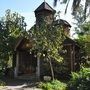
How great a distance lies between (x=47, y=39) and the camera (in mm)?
26250

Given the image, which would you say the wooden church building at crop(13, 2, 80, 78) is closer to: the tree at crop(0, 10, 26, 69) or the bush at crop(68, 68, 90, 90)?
the tree at crop(0, 10, 26, 69)

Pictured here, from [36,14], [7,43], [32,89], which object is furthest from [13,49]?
[32,89]

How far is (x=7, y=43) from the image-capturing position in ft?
113

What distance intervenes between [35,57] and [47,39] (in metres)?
6.83

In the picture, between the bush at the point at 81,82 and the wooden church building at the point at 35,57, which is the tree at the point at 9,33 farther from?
the bush at the point at 81,82

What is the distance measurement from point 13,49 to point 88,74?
13.9m

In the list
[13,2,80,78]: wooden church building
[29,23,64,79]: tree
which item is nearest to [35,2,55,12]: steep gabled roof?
[13,2,80,78]: wooden church building

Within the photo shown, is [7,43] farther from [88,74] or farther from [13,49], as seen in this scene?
[88,74]

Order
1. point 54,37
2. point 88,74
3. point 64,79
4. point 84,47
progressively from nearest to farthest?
point 88,74
point 54,37
point 64,79
point 84,47

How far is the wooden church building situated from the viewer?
29672 millimetres

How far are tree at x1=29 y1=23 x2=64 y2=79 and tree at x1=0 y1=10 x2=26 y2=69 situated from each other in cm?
572

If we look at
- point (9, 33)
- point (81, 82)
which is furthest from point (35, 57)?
point (81, 82)

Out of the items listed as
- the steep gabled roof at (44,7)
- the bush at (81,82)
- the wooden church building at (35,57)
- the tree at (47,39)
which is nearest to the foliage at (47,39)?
the tree at (47,39)

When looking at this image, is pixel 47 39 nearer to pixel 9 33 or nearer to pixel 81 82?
pixel 81 82
